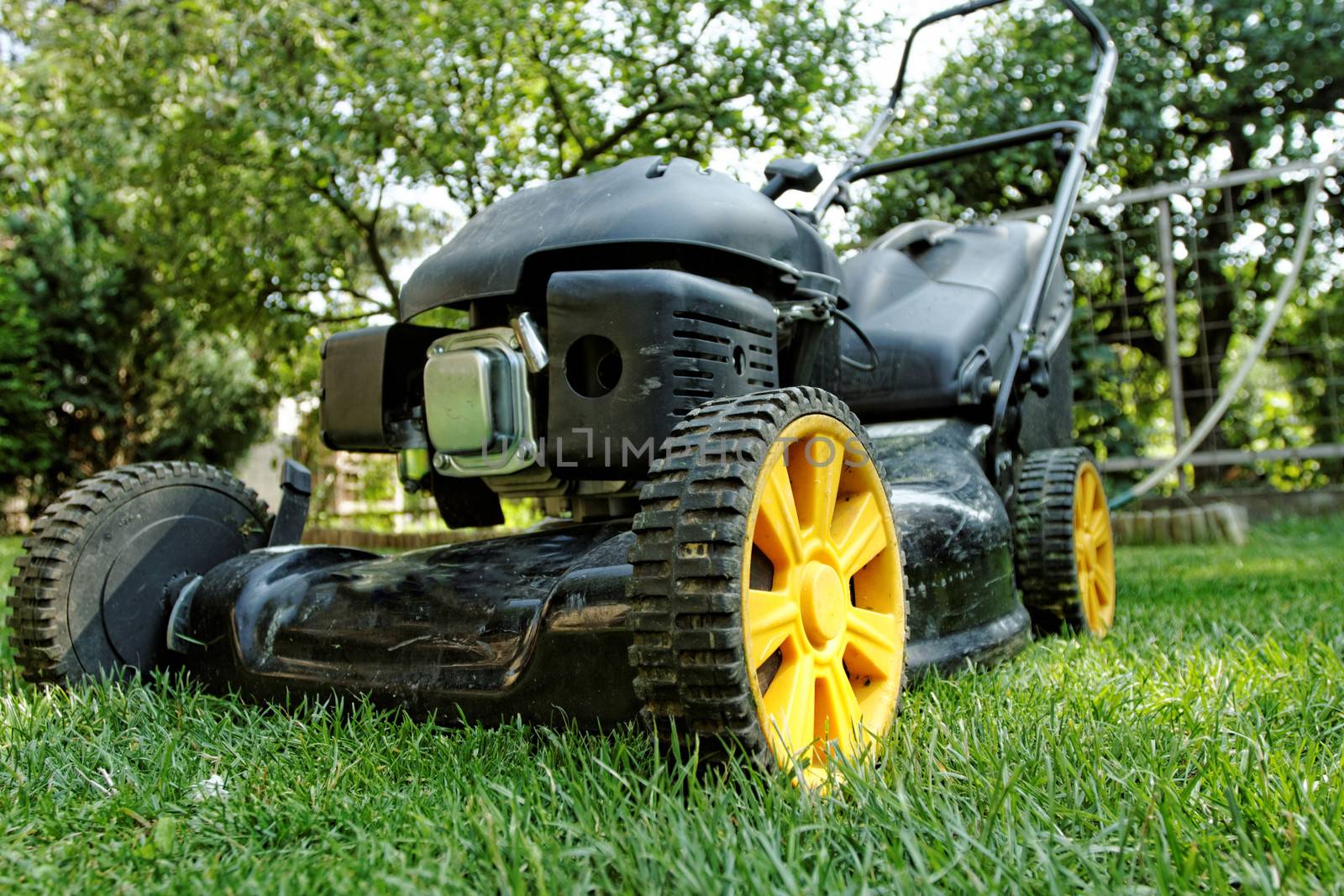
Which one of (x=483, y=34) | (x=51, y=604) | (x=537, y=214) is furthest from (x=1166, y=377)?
(x=51, y=604)

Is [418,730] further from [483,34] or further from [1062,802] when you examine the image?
[483,34]

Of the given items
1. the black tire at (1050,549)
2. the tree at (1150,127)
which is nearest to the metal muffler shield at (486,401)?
the black tire at (1050,549)

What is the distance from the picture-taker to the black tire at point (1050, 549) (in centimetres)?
251

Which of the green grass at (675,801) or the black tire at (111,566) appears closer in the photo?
the green grass at (675,801)

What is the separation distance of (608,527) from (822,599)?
0.67 meters

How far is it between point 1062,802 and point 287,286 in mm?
4968

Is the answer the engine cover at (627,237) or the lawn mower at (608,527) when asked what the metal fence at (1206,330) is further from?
the engine cover at (627,237)

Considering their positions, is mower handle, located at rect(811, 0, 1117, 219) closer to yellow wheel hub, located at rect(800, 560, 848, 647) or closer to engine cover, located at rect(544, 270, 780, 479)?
engine cover, located at rect(544, 270, 780, 479)

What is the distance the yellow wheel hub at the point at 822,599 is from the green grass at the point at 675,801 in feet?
0.27

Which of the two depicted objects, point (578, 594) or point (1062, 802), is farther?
point (578, 594)

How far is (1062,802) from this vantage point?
1.24 m

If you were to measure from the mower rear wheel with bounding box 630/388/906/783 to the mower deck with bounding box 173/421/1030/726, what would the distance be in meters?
0.22

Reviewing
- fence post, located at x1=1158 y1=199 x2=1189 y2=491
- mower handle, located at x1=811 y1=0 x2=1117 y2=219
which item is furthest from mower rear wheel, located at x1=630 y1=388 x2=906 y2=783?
fence post, located at x1=1158 y1=199 x2=1189 y2=491

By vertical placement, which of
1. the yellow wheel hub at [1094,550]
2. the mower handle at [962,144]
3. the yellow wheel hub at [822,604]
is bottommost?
the yellow wheel hub at [1094,550]
